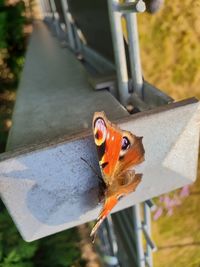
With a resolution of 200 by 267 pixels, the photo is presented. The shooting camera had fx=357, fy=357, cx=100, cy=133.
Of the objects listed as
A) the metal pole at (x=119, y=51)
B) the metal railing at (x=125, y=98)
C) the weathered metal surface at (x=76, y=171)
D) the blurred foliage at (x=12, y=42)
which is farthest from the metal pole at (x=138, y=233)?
the blurred foliage at (x=12, y=42)

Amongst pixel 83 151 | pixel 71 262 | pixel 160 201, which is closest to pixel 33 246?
pixel 71 262

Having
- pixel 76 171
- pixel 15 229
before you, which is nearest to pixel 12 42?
pixel 15 229

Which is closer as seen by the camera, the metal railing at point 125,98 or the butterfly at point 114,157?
the butterfly at point 114,157

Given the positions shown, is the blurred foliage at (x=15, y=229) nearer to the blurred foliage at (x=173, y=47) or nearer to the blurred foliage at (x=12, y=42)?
the blurred foliage at (x=12, y=42)

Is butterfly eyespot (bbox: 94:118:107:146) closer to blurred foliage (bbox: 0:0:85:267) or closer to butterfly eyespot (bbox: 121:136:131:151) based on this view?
butterfly eyespot (bbox: 121:136:131:151)

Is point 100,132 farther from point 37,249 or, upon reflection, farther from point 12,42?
point 12,42
